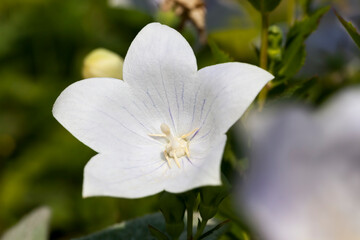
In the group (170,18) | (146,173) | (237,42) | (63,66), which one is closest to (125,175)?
(146,173)

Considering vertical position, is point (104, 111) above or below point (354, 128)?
below

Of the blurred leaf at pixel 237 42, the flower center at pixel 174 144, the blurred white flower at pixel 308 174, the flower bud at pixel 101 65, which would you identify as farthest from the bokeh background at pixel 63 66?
the blurred white flower at pixel 308 174

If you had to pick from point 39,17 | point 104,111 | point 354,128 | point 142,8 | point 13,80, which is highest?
point 354,128

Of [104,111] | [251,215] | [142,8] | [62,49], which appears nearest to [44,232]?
[104,111]

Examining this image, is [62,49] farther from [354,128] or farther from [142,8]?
[354,128]

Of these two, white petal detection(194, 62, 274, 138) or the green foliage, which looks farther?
the green foliage

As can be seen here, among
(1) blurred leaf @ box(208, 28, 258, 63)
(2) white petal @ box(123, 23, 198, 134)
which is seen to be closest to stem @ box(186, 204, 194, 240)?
(2) white petal @ box(123, 23, 198, 134)

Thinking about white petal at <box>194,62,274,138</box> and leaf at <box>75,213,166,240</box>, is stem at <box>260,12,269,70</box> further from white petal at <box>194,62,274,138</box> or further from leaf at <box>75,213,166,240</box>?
leaf at <box>75,213,166,240</box>
